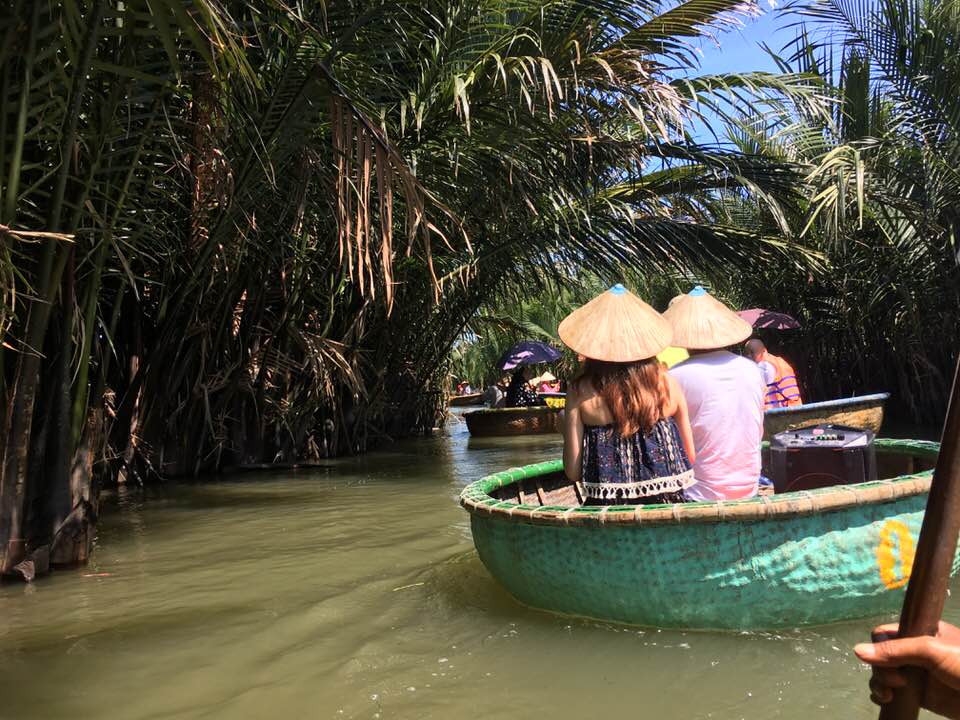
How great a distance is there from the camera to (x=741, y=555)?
3387 mm

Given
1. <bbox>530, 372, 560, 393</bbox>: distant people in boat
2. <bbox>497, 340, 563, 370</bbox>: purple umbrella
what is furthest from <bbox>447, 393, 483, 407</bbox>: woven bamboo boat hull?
<bbox>497, 340, 563, 370</bbox>: purple umbrella

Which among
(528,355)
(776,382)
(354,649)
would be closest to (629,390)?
(354,649)

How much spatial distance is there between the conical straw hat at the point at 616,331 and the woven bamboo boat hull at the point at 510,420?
444 inches

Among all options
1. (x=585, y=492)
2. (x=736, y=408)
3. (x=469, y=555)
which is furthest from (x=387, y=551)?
(x=736, y=408)

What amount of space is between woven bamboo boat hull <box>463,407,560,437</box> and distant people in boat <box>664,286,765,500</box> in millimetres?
11031

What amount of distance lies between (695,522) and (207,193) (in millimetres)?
4726

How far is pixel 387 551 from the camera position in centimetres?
532

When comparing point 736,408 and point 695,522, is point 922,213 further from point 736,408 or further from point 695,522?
point 695,522

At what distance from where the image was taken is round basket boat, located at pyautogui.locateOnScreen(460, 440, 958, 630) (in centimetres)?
337

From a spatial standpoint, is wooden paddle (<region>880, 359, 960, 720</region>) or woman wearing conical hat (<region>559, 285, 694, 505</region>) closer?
wooden paddle (<region>880, 359, 960, 720</region>)

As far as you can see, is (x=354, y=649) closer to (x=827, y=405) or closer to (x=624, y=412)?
(x=624, y=412)

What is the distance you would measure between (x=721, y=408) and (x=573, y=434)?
74 centimetres

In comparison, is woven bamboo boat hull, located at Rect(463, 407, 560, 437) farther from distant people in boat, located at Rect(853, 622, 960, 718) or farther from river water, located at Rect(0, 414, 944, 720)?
distant people in boat, located at Rect(853, 622, 960, 718)

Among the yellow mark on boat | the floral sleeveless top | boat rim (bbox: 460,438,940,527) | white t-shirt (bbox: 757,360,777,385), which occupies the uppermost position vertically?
white t-shirt (bbox: 757,360,777,385)
